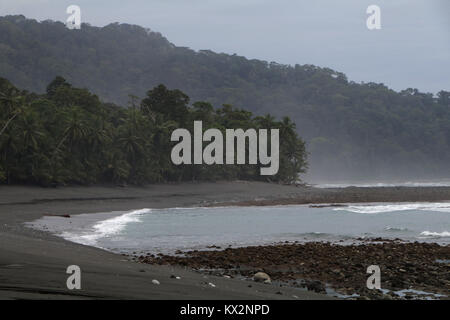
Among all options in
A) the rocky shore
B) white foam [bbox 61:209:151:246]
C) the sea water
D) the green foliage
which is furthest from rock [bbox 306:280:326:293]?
the green foliage

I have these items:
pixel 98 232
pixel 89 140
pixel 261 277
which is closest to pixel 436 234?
pixel 261 277

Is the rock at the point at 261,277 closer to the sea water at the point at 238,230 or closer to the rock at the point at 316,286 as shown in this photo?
the rock at the point at 316,286

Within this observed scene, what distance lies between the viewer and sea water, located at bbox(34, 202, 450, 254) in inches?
931

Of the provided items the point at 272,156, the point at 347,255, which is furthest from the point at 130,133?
the point at 347,255

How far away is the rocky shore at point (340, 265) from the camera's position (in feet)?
45.4

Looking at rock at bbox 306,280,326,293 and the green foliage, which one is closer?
rock at bbox 306,280,326,293

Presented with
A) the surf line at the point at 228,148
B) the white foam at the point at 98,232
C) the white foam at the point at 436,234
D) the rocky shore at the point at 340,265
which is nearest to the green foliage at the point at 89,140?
the surf line at the point at 228,148

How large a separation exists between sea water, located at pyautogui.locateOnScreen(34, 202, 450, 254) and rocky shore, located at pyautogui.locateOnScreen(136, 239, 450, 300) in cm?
274

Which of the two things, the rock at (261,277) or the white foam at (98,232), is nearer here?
the rock at (261,277)

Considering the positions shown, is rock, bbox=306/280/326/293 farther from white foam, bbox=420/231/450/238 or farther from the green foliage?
the green foliage

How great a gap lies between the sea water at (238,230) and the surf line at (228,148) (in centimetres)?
4415
